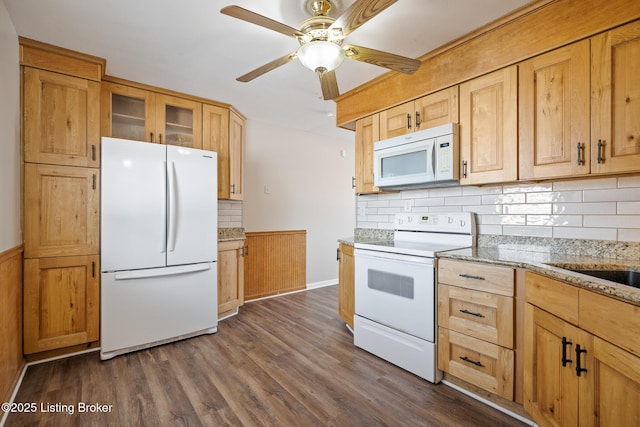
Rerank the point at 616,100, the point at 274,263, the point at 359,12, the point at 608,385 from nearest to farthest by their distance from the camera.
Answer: the point at 608,385 → the point at 359,12 → the point at 616,100 → the point at 274,263

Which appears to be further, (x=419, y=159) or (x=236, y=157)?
(x=236, y=157)

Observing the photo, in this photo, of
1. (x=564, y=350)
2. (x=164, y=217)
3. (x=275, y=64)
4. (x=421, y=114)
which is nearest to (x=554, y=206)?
(x=564, y=350)

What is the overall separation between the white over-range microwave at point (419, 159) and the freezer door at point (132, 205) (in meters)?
1.94

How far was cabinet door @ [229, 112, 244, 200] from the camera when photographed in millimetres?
3377

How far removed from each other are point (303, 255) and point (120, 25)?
3.29 meters

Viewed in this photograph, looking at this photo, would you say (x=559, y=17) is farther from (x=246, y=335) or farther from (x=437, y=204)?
(x=246, y=335)

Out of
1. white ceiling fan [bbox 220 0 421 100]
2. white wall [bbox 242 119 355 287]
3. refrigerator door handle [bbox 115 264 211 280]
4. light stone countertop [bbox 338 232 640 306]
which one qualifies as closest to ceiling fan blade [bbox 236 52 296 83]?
white ceiling fan [bbox 220 0 421 100]

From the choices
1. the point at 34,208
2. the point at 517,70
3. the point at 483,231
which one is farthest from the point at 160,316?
the point at 517,70

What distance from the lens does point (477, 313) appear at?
1.79 meters

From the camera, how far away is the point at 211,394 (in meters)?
1.89

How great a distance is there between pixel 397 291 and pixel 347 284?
723 mm

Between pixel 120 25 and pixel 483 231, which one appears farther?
pixel 483 231

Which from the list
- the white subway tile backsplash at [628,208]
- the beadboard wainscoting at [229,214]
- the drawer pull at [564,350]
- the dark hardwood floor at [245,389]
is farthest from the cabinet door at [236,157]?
the white subway tile backsplash at [628,208]

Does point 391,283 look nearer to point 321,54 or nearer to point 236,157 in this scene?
point 321,54
